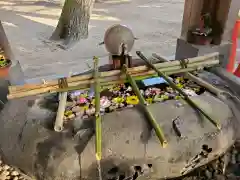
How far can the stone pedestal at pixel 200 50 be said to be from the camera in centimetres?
308

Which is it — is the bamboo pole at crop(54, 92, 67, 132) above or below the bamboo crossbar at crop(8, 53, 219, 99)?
below

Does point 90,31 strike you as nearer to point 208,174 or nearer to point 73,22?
point 73,22

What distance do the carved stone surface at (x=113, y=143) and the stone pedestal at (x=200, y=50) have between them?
1354 mm

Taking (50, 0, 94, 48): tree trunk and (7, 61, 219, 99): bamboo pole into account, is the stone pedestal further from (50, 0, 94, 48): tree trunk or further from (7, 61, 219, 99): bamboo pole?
(50, 0, 94, 48): tree trunk

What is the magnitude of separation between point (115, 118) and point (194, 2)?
1.97 meters

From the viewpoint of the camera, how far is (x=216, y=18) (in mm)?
3193

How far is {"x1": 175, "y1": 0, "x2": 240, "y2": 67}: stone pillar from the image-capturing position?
3.06 metres

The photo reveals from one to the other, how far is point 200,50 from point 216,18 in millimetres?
425

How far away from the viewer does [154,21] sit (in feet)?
21.7

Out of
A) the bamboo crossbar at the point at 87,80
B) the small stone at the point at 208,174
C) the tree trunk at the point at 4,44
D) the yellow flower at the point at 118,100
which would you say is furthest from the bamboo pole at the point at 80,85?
the tree trunk at the point at 4,44

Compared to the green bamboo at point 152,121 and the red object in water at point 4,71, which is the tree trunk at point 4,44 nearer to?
the red object in water at point 4,71

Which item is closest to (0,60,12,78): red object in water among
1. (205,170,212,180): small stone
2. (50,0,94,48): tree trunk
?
(205,170,212,180): small stone

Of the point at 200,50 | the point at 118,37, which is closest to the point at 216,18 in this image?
the point at 200,50

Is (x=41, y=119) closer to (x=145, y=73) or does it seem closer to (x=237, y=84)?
(x=145, y=73)
